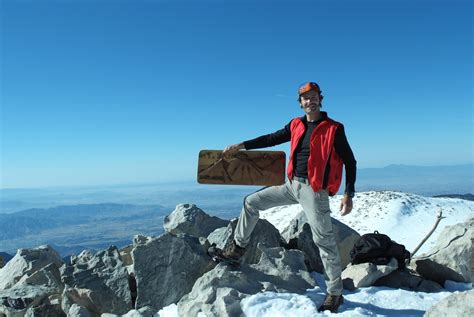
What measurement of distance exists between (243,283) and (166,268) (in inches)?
77.8

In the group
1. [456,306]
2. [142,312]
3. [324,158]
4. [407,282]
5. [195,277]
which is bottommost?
[142,312]

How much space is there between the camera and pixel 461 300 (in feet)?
14.7

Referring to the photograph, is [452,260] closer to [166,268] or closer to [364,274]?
[364,274]

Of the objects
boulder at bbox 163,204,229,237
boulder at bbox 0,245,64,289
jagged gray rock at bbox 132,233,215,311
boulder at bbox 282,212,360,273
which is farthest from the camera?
boulder at bbox 163,204,229,237

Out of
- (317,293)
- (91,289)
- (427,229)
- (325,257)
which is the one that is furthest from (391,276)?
(427,229)

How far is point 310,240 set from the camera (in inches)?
370

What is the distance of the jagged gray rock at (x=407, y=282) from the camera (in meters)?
7.53

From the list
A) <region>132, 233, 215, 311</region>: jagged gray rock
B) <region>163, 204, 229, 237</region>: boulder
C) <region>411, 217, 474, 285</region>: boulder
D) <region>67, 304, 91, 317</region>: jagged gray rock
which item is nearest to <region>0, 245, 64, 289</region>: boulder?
<region>163, 204, 229, 237</region>: boulder

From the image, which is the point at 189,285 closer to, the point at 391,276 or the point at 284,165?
the point at 284,165

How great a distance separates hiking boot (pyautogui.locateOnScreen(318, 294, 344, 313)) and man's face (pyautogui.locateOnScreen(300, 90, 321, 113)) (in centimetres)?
312

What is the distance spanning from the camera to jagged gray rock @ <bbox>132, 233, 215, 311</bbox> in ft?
25.0

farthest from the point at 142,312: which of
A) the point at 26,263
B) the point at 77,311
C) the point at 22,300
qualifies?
the point at 26,263

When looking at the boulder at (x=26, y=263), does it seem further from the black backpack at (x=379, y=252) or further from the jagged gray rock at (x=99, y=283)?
the black backpack at (x=379, y=252)

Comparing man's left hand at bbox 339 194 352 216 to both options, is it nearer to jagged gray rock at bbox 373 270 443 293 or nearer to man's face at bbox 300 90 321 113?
man's face at bbox 300 90 321 113
